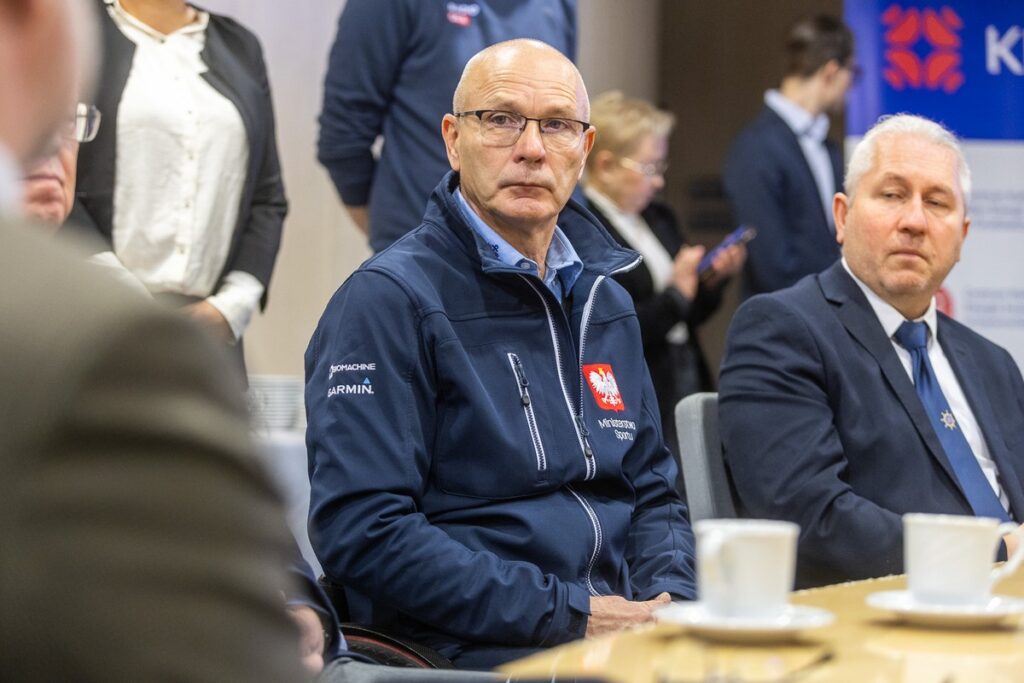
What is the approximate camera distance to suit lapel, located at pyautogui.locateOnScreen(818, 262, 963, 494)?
2.89m

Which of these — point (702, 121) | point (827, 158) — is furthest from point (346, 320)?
point (702, 121)

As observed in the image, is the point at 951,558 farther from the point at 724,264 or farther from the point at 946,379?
the point at 724,264

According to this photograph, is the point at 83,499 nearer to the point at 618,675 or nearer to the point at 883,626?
the point at 618,675

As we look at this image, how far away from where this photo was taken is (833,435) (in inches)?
111

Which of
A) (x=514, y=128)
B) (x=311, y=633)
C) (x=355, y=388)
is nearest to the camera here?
(x=311, y=633)

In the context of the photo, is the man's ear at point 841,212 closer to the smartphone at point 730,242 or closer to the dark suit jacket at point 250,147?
the dark suit jacket at point 250,147

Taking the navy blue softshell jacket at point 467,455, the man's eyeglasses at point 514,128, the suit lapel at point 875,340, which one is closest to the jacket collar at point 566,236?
the navy blue softshell jacket at point 467,455

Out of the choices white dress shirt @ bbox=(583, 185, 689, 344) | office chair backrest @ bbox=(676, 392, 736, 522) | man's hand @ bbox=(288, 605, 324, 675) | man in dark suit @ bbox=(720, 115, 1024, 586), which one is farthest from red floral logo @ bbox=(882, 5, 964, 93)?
man's hand @ bbox=(288, 605, 324, 675)

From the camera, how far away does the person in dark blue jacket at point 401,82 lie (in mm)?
3658

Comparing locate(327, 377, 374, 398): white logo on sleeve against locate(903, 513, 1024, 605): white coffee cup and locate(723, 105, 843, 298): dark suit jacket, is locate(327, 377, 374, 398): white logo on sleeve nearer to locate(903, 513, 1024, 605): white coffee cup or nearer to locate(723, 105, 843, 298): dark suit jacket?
locate(903, 513, 1024, 605): white coffee cup

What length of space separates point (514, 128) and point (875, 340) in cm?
89

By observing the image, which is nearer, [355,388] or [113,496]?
[113,496]

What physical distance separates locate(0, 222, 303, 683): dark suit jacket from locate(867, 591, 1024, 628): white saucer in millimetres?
919

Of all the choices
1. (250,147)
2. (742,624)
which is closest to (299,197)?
(250,147)
